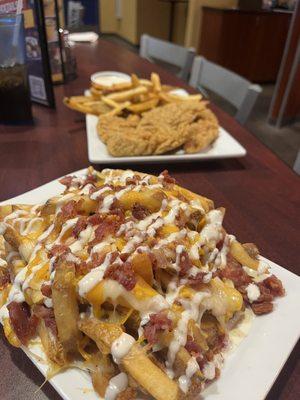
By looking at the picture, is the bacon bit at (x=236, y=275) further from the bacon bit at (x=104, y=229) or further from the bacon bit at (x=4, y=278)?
the bacon bit at (x=4, y=278)

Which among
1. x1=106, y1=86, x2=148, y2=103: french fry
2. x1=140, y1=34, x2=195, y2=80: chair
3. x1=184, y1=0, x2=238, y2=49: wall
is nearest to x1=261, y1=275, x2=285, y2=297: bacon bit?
x1=106, y1=86, x2=148, y2=103: french fry

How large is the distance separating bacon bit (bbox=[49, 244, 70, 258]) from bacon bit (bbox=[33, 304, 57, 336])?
102mm

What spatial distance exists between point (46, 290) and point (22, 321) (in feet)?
0.32

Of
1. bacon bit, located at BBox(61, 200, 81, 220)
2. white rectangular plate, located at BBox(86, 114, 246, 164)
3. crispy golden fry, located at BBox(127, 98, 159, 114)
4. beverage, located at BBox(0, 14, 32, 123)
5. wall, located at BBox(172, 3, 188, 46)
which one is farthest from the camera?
wall, located at BBox(172, 3, 188, 46)

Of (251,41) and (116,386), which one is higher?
(116,386)

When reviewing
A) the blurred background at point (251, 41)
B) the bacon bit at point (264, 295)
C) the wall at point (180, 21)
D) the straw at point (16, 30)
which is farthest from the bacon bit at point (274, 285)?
the wall at point (180, 21)

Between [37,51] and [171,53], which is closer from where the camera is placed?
[37,51]

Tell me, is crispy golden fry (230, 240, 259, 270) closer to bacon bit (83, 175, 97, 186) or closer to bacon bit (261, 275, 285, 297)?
bacon bit (261, 275, 285, 297)

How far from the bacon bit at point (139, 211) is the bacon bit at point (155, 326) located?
0.78ft

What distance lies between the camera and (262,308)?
762 millimetres

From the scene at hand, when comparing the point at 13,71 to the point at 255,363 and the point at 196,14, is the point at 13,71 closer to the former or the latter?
the point at 255,363

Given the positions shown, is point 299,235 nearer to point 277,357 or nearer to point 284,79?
point 277,357

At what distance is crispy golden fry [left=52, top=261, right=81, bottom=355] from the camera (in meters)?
0.62

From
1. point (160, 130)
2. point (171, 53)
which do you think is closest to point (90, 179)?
point (160, 130)
